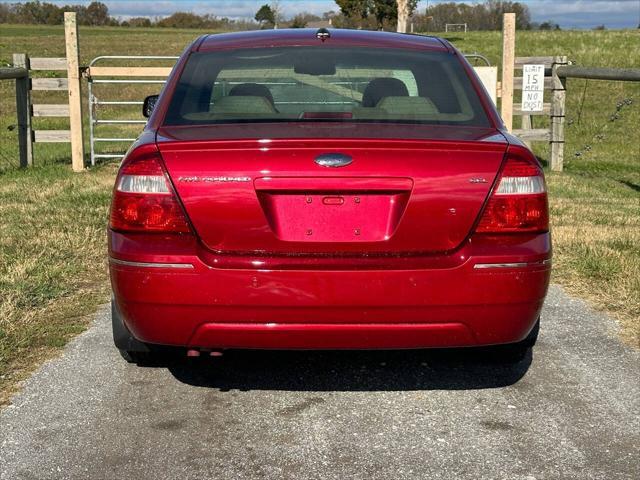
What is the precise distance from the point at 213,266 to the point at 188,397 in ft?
2.89

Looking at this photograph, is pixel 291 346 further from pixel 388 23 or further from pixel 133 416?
pixel 388 23

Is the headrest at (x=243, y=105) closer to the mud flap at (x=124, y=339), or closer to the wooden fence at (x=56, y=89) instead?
the mud flap at (x=124, y=339)

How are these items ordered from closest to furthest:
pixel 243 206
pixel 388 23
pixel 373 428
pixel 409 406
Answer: pixel 243 206 < pixel 373 428 < pixel 409 406 < pixel 388 23

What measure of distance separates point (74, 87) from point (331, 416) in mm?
10082

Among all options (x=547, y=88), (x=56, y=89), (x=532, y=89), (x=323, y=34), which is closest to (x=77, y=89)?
(x=56, y=89)

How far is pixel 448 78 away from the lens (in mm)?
4469

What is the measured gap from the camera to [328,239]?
3.59 m

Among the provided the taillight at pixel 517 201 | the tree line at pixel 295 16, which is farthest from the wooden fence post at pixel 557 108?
the tree line at pixel 295 16

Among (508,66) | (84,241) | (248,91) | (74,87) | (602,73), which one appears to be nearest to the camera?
(248,91)

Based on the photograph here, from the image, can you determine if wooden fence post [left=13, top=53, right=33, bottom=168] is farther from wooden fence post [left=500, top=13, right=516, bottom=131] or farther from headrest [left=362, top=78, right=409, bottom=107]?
headrest [left=362, top=78, right=409, bottom=107]

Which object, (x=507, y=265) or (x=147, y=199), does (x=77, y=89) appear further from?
(x=507, y=265)

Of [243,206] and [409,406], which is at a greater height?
[243,206]

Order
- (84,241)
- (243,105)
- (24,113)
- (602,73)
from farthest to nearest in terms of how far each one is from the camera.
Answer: (24,113) → (602,73) → (84,241) → (243,105)

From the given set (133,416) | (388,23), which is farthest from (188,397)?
(388,23)
